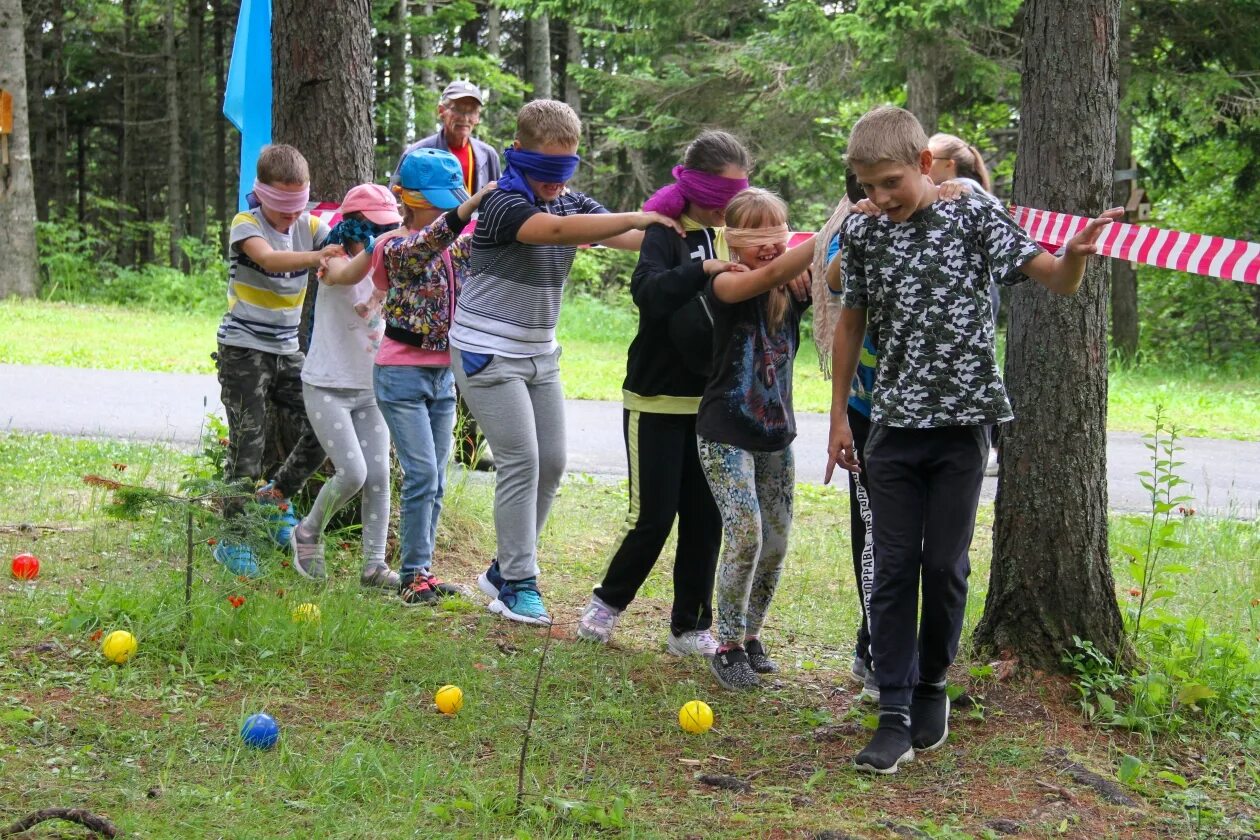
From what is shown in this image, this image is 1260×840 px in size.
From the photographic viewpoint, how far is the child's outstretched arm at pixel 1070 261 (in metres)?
3.37

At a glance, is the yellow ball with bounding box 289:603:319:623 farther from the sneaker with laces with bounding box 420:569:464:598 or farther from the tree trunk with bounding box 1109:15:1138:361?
the tree trunk with bounding box 1109:15:1138:361

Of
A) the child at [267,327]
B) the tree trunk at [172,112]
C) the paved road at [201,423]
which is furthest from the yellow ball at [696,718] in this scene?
the tree trunk at [172,112]

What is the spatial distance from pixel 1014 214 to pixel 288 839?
297cm

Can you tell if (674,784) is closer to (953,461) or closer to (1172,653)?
(953,461)

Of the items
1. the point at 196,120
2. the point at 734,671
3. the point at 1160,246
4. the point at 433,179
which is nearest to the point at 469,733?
the point at 734,671

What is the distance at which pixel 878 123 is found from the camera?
3.61m

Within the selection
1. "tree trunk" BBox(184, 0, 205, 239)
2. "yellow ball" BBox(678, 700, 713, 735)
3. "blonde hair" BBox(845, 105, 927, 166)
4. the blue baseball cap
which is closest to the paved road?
the blue baseball cap

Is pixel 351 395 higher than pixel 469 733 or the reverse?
higher

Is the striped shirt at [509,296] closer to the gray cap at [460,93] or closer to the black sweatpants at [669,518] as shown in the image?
the black sweatpants at [669,518]

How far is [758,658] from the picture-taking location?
4715 millimetres

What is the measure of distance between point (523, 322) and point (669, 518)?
948mm

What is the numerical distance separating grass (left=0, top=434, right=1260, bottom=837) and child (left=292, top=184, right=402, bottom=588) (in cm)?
20

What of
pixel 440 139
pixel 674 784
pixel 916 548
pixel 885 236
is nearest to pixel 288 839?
pixel 674 784

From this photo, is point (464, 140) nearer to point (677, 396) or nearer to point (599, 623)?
point (677, 396)
